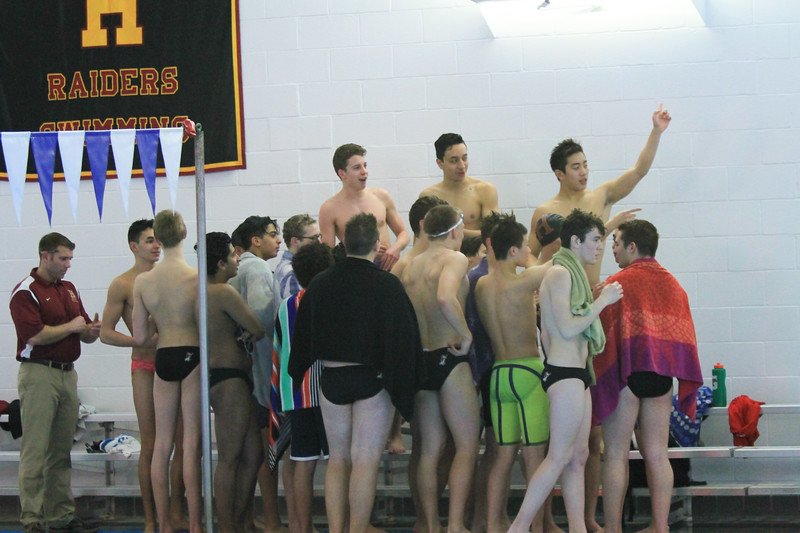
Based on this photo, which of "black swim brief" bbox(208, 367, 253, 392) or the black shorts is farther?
"black swim brief" bbox(208, 367, 253, 392)

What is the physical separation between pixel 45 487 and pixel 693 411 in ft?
12.2

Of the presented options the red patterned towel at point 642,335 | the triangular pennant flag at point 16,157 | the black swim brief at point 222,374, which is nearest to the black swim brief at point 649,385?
the red patterned towel at point 642,335

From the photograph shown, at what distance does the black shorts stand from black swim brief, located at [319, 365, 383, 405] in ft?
1.15

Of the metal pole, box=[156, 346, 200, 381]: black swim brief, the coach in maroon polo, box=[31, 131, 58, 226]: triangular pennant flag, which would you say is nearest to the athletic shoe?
the coach in maroon polo

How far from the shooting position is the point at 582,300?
460cm

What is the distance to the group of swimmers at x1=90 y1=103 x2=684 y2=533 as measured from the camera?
4605mm

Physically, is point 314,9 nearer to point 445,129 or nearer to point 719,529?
point 445,129

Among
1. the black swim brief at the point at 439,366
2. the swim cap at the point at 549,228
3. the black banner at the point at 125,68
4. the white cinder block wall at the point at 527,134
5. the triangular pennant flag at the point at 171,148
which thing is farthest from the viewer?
the black banner at the point at 125,68

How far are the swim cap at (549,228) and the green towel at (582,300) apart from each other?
0.65 metres

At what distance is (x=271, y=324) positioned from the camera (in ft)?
17.8

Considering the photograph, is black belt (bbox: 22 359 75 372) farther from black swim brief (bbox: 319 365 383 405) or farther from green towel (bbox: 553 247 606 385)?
green towel (bbox: 553 247 606 385)

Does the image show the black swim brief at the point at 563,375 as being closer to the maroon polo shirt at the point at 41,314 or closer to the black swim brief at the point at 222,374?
the black swim brief at the point at 222,374

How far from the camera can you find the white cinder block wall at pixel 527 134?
6289 mm

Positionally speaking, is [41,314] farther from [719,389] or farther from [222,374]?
[719,389]
